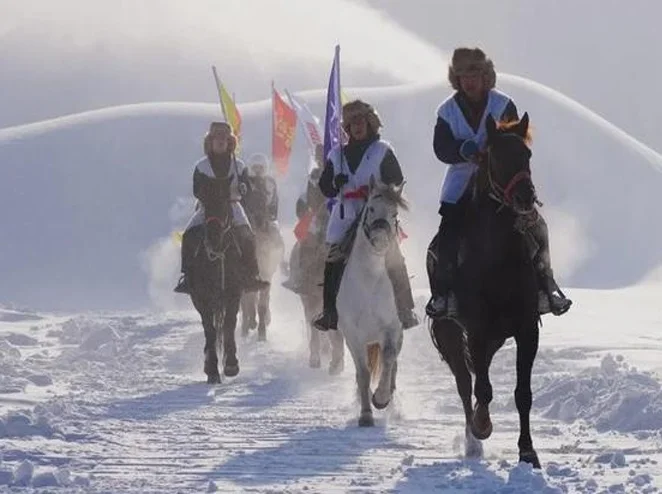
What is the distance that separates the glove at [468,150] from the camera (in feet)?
30.6

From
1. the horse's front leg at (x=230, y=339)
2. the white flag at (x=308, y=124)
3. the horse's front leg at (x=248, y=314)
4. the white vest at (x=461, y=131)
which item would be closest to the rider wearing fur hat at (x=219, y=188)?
the horse's front leg at (x=230, y=339)

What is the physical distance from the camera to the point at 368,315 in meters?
11.9

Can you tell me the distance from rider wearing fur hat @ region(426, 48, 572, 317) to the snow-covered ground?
0.96m

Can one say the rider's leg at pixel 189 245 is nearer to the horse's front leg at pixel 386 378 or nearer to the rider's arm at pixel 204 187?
the rider's arm at pixel 204 187

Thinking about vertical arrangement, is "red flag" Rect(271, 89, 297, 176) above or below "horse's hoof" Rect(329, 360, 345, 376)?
above

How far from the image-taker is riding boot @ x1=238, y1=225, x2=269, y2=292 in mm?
15961

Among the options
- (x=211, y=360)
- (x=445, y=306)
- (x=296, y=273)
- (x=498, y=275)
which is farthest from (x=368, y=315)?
(x=296, y=273)

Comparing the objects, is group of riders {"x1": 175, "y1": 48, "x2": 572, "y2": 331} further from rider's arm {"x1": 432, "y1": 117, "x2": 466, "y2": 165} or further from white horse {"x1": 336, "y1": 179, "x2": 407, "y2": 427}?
white horse {"x1": 336, "y1": 179, "x2": 407, "y2": 427}

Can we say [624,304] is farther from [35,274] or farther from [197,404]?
[35,274]

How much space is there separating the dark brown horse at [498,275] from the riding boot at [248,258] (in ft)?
21.8

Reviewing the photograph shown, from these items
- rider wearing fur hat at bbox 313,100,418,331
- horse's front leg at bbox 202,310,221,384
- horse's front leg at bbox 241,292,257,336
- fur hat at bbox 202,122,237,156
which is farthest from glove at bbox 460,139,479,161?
horse's front leg at bbox 241,292,257,336

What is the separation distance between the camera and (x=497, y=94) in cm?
988

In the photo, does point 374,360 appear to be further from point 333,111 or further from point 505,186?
point 333,111

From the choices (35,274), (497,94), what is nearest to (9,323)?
(497,94)
